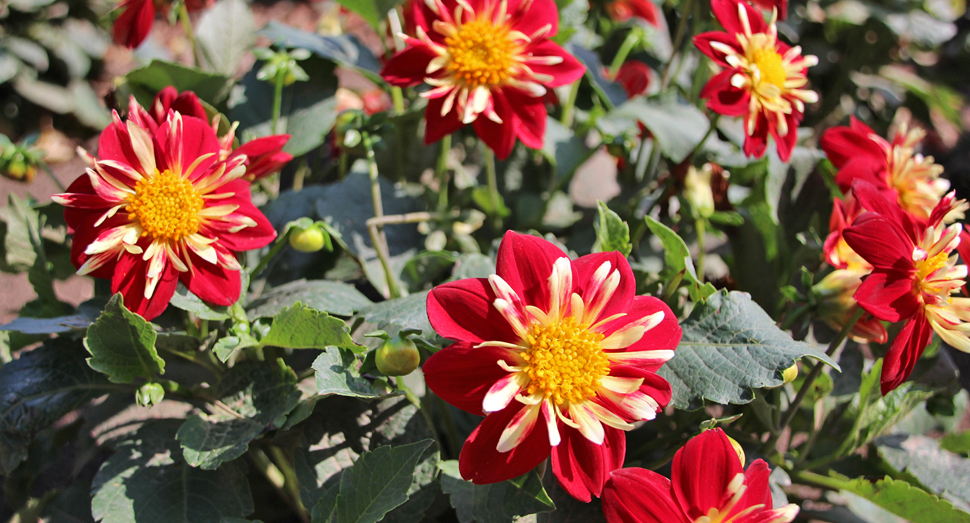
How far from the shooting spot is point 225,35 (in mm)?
1593

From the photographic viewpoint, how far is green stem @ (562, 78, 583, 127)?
1.53 meters

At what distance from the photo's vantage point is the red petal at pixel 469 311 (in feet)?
2.44

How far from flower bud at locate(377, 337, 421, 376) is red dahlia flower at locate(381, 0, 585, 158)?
0.41 metres

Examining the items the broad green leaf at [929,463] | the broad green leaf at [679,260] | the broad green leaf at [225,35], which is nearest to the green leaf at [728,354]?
the broad green leaf at [679,260]

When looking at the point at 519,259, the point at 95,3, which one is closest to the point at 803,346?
the point at 519,259

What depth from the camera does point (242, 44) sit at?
1.61m

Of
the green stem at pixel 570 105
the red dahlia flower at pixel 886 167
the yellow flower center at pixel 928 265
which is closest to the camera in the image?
the yellow flower center at pixel 928 265

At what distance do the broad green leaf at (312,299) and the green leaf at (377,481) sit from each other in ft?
0.71

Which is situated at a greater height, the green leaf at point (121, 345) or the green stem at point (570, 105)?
the green stem at point (570, 105)

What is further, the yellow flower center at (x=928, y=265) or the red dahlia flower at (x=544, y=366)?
the yellow flower center at (x=928, y=265)

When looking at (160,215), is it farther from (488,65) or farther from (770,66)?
(770,66)

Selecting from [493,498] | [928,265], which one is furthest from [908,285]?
[493,498]

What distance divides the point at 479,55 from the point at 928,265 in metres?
0.71

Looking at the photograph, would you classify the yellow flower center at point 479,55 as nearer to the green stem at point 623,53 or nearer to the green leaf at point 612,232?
the green leaf at point 612,232
